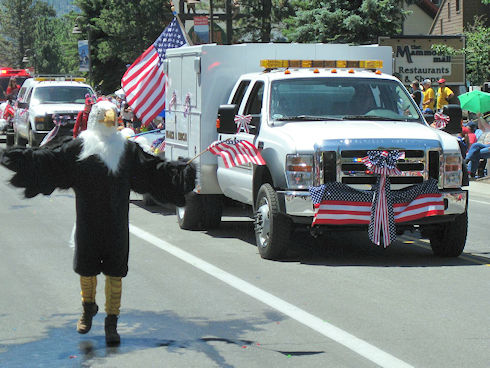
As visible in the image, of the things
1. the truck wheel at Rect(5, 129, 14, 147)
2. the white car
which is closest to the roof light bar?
the white car

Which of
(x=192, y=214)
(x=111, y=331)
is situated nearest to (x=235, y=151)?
(x=111, y=331)

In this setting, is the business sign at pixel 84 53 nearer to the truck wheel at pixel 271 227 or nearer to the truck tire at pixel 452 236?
the truck wheel at pixel 271 227

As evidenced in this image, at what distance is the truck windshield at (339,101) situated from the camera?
477 inches

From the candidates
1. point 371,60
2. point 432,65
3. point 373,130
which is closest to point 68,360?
point 373,130

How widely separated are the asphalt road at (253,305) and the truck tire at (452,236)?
18 cm

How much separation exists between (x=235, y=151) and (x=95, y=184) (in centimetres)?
232

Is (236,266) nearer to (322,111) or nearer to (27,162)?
(322,111)

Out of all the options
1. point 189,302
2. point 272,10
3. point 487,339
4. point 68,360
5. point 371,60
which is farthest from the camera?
point 272,10

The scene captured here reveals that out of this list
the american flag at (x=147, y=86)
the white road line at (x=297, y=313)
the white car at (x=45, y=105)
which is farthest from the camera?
the white car at (x=45, y=105)

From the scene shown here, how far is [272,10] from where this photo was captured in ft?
185

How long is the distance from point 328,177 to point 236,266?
1318 mm

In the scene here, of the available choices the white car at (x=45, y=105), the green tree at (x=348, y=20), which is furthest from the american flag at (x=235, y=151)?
the green tree at (x=348, y=20)

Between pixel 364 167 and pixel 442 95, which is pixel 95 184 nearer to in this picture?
pixel 364 167

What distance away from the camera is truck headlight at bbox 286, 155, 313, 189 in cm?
1089
